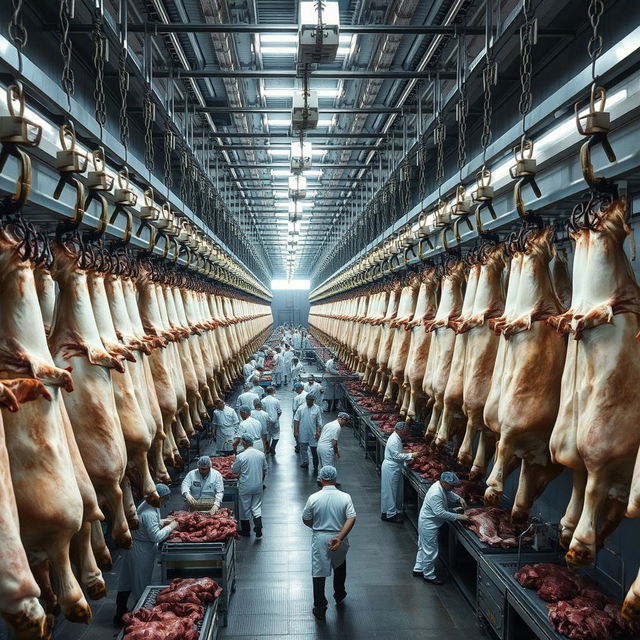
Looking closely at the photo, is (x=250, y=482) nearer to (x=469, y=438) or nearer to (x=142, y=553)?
(x=142, y=553)


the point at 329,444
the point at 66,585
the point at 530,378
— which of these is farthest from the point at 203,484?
the point at 66,585

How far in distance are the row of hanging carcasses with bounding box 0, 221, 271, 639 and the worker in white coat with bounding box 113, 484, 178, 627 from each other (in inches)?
83.3

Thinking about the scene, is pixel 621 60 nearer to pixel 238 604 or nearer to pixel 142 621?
pixel 142 621

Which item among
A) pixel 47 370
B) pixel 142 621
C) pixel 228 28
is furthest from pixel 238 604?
pixel 228 28

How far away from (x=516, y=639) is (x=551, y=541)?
1.22 metres

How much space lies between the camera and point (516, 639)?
6156mm

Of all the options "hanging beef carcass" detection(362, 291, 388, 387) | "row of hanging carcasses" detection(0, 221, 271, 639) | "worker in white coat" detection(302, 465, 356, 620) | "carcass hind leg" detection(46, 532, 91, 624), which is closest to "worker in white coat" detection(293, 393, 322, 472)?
"hanging beef carcass" detection(362, 291, 388, 387)

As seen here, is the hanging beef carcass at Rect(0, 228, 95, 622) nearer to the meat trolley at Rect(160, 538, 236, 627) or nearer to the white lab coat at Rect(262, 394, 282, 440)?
the meat trolley at Rect(160, 538, 236, 627)

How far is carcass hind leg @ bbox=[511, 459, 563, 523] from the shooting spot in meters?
4.41

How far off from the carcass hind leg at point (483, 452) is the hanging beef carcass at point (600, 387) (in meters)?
1.49

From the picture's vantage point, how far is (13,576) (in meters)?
2.37

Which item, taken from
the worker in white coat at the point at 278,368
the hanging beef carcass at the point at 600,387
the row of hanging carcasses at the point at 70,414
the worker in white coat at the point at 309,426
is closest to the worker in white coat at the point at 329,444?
the worker in white coat at the point at 309,426

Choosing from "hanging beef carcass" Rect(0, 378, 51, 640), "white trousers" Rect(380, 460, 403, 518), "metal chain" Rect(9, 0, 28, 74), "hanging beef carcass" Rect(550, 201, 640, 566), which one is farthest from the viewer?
"white trousers" Rect(380, 460, 403, 518)

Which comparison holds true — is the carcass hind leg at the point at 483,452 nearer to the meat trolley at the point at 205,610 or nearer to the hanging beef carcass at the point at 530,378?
the hanging beef carcass at the point at 530,378
